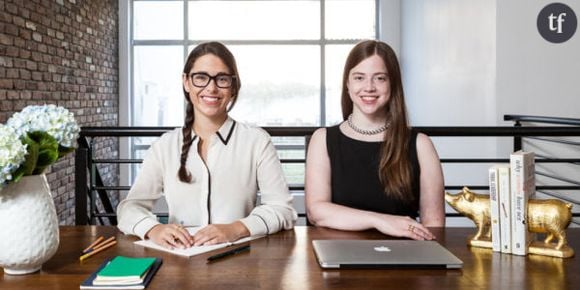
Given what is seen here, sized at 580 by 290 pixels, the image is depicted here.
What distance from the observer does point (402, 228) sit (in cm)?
147

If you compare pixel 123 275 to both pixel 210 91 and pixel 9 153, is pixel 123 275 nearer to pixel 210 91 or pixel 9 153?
pixel 9 153

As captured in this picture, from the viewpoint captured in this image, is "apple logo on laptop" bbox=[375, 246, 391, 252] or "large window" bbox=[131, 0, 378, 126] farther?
"large window" bbox=[131, 0, 378, 126]

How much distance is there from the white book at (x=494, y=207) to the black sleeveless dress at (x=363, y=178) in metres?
0.43

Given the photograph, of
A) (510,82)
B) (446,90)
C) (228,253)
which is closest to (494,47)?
(510,82)

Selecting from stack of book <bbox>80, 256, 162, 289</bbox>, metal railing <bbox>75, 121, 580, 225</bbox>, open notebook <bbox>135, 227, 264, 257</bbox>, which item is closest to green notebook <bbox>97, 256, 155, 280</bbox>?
stack of book <bbox>80, 256, 162, 289</bbox>

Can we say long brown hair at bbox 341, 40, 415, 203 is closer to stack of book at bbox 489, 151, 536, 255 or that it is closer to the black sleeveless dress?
the black sleeveless dress

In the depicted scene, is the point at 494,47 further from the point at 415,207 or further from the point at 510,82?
the point at 415,207

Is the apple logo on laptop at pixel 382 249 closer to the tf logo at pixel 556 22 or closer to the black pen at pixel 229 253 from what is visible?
the black pen at pixel 229 253

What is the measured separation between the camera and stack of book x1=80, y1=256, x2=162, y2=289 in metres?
1.08

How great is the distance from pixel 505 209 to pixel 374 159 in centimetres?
52

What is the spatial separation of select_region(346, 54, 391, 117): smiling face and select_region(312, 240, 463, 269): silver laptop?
0.47 metres

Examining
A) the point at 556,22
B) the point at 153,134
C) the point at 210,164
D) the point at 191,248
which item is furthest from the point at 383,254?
the point at 556,22

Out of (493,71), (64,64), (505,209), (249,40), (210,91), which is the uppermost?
(249,40)

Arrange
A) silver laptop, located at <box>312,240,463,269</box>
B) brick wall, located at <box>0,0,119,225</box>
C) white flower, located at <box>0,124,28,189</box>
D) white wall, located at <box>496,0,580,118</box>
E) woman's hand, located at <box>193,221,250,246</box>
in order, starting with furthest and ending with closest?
brick wall, located at <box>0,0,119,225</box>, white wall, located at <box>496,0,580,118</box>, woman's hand, located at <box>193,221,250,246</box>, silver laptop, located at <box>312,240,463,269</box>, white flower, located at <box>0,124,28,189</box>
